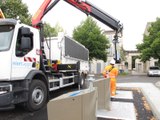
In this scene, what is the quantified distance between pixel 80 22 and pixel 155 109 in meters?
30.6

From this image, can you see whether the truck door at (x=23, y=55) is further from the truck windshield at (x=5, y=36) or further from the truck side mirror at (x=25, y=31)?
the truck windshield at (x=5, y=36)

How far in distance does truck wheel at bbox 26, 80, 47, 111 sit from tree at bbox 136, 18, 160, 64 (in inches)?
1091

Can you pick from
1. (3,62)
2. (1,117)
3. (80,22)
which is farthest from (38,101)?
(80,22)

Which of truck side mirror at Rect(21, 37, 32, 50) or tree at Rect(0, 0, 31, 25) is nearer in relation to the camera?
truck side mirror at Rect(21, 37, 32, 50)

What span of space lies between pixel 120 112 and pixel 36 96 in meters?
2.58

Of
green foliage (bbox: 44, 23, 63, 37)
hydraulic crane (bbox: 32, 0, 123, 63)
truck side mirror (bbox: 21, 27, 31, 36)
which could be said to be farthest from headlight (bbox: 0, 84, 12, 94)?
hydraulic crane (bbox: 32, 0, 123, 63)

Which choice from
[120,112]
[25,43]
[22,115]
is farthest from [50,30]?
[120,112]

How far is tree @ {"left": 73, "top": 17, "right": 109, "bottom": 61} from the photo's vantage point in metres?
33.6

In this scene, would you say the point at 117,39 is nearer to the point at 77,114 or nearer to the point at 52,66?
the point at 52,66

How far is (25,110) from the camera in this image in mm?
7023

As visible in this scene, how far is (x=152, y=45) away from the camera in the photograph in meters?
32.7

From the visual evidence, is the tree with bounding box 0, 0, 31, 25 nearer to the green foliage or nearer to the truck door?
the green foliage

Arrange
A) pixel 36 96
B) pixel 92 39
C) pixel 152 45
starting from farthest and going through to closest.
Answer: pixel 92 39, pixel 152 45, pixel 36 96

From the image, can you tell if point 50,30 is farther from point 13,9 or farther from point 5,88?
point 5,88
